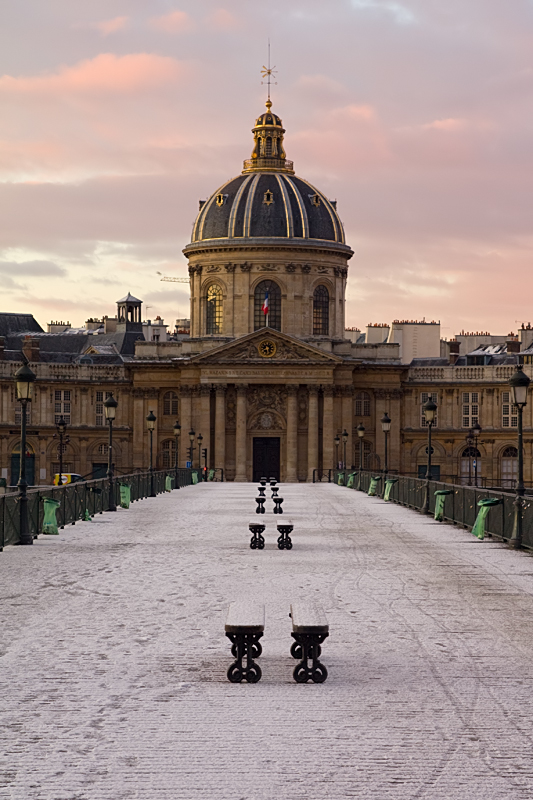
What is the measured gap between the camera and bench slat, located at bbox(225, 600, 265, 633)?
39.8 feet

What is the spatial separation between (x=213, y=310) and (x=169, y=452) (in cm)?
1219

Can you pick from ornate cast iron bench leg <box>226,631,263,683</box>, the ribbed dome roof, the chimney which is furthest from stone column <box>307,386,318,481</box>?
ornate cast iron bench leg <box>226,631,263,683</box>

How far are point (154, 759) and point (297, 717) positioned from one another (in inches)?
65.3

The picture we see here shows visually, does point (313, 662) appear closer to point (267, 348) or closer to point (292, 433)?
point (267, 348)

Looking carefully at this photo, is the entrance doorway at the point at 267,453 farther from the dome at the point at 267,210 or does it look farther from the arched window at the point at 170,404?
the dome at the point at 267,210

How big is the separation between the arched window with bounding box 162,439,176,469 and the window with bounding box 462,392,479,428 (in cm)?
2345

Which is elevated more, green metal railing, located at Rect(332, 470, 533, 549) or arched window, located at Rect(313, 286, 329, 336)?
arched window, located at Rect(313, 286, 329, 336)

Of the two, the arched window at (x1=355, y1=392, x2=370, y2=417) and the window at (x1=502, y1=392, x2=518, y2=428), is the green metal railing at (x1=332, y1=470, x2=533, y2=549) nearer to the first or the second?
the arched window at (x1=355, y1=392, x2=370, y2=417)

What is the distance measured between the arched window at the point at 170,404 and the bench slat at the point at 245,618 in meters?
89.3

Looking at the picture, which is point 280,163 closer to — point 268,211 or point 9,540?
point 268,211

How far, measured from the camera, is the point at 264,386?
97875 millimetres

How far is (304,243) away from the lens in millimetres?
101500

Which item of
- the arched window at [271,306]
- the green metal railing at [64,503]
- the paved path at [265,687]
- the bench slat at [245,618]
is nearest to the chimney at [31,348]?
the arched window at [271,306]

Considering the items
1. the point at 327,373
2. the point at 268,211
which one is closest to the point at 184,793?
the point at 327,373
